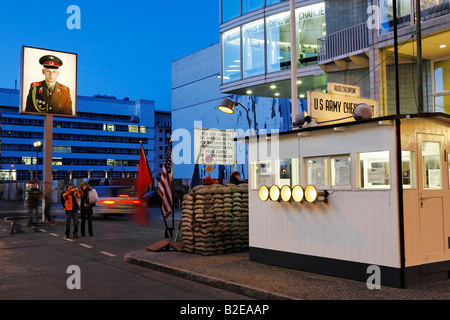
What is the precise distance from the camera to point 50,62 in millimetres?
22375

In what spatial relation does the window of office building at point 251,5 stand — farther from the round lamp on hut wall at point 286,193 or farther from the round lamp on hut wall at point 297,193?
the round lamp on hut wall at point 297,193

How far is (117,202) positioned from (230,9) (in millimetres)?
14666

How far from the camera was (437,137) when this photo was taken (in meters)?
8.55

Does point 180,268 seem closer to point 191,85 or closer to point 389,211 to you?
point 389,211

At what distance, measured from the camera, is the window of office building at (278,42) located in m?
26.9

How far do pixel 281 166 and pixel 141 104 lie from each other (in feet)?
→ 449

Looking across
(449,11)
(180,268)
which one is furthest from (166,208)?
(449,11)

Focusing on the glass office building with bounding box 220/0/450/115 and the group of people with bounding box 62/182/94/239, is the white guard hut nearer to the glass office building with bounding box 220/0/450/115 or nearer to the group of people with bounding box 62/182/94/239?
the group of people with bounding box 62/182/94/239

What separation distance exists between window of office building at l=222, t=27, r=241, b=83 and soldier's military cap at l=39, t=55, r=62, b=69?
37.3 ft

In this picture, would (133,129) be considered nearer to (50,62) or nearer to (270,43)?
(270,43)

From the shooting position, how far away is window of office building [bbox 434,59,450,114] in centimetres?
1794

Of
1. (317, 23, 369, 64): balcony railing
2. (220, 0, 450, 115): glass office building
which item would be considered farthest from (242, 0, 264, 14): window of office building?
(317, 23, 369, 64): balcony railing

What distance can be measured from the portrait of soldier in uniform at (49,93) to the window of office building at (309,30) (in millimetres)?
12905
